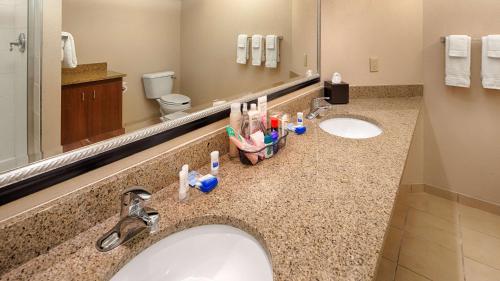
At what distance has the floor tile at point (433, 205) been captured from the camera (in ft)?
7.06

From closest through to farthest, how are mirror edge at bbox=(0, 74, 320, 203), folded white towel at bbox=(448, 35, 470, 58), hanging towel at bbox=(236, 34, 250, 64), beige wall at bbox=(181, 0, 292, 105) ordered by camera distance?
mirror edge at bbox=(0, 74, 320, 203), beige wall at bbox=(181, 0, 292, 105), hanging towel at bbox=(236, 34, 250, 64), folded white towel at bbox=(448, 35, 470, 58)

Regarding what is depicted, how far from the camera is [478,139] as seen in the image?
2107mm

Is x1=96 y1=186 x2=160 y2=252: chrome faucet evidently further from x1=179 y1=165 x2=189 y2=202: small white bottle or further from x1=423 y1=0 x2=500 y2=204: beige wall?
x1=423 y1=0 x2=500 y2=204: beige wall

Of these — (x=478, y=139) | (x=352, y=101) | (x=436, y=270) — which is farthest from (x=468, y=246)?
(x=352, y=101)

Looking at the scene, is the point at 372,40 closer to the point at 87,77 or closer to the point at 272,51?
the point at 272,51

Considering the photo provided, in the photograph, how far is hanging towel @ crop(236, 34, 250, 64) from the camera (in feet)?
4.56

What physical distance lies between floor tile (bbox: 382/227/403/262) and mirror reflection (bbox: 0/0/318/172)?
4.34 feet

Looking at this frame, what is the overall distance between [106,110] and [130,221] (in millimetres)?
342

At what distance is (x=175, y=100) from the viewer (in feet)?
3.43

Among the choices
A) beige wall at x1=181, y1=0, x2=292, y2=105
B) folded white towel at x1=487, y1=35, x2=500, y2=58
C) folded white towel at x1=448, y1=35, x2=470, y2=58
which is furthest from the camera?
folded white towel at x1=448, y1=35, x2=470, y2=58

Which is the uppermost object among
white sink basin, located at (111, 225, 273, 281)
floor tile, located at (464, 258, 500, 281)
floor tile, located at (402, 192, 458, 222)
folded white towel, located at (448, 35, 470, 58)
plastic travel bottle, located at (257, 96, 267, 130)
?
folded white towel, located at (448, 35, 470, 58)

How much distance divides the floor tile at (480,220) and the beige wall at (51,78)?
8.02 feet

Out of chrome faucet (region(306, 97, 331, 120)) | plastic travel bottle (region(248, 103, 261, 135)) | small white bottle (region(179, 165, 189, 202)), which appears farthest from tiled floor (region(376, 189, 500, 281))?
small white bottle (region(179, 165, 189, 202))

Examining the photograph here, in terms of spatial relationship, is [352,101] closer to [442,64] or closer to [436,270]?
[442,64]
